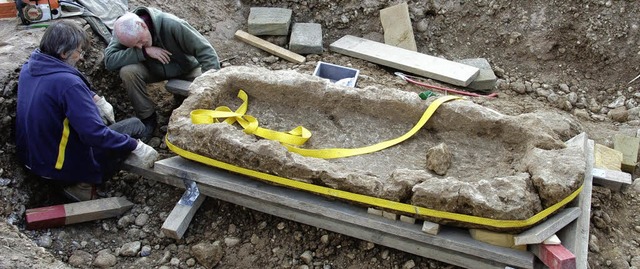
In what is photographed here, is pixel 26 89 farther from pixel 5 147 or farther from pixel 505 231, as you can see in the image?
pixel 505 231

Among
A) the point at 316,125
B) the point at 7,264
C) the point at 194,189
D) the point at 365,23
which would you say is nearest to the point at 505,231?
the point at 316,125

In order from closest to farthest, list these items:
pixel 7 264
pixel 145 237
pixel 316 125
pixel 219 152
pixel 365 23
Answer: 1. pixel 7 264
2. pixel 219 152
3. pixel 145 237
4. pixel 316 125
5. pixel 365 23

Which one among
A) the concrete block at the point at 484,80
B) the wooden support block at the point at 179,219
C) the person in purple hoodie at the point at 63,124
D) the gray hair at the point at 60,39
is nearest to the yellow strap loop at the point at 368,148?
the wooden support block at the point at 179,219

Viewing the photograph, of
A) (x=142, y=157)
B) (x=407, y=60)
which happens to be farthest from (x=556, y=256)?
(x=407, y=60)

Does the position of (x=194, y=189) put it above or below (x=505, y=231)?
below

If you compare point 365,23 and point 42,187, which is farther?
point 365,23

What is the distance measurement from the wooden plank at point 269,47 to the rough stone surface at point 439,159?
2861mm

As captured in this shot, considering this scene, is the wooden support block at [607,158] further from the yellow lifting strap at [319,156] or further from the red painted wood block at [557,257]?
the red painted wood block at [557,257]

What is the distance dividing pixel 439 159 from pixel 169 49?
2.82m

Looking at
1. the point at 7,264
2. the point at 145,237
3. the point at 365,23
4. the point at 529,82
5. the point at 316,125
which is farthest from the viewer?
the point at 365,23

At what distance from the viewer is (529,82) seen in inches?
248

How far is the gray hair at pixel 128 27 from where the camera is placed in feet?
15.9

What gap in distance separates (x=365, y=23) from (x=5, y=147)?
4.34 m

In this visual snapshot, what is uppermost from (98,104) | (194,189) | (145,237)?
(98,104)
